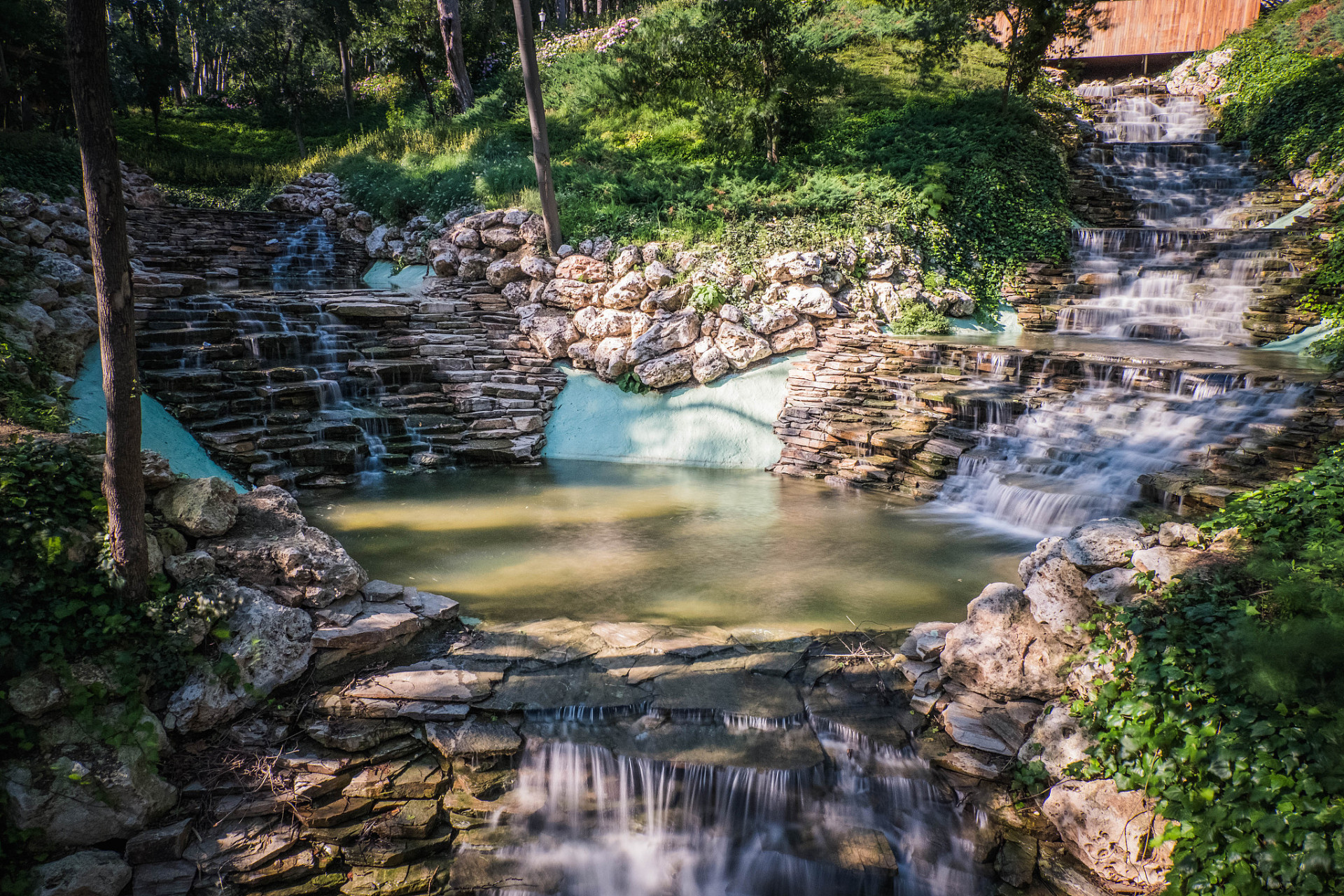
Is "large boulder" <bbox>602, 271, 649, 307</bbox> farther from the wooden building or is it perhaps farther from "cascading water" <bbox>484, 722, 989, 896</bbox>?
the wooden building

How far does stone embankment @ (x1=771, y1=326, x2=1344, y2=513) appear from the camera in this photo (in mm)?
5555

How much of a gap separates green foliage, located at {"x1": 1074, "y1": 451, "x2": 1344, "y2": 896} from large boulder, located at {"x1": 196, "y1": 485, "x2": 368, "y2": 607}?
4174 millimetres

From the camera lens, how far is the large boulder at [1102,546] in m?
3.66

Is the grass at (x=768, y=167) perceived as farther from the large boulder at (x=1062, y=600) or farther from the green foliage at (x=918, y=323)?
the large boulder at (x=1062, y=600)

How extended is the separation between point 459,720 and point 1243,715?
350 centimetres

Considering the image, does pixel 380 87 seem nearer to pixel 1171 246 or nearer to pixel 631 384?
pixel 631 384

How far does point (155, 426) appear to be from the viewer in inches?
283

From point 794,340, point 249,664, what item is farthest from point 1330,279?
point 249,664

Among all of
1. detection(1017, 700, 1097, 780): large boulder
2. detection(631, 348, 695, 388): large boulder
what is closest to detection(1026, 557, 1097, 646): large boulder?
detection(1017, 700, 1097, 780): large boulder

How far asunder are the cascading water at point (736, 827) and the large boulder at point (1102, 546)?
4.76 ft

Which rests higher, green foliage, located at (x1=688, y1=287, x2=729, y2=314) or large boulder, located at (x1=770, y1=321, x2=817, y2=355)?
green foliage, located at (x1=688, y1=287, x2=729, y2=314)

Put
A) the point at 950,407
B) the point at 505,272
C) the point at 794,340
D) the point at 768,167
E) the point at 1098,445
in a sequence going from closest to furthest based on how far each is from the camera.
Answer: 1. the point at 1098,445
2. the point at 950,407
3. the point at 794,340
4. the point at 505,272
5. the point at 768,167

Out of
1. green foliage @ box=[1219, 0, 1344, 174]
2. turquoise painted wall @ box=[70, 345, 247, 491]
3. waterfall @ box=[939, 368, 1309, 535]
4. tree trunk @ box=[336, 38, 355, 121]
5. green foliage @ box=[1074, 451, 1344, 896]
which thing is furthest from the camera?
tree trunk @ box=[336, 38, 355, 121]

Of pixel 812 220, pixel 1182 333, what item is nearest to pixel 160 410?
pixel 812 220
